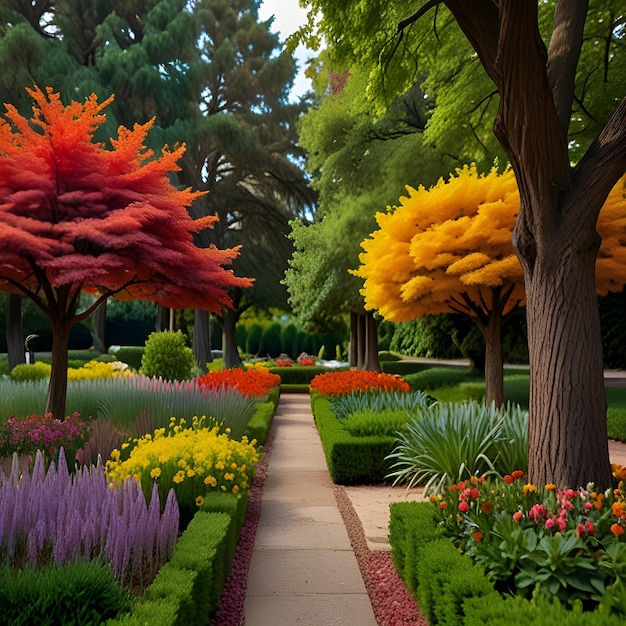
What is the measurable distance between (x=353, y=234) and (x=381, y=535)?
14079 mm

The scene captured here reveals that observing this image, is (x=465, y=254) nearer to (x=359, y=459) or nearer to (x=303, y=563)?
(x=359, y=459)

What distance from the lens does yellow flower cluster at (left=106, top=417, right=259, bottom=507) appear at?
Result: 525 cm

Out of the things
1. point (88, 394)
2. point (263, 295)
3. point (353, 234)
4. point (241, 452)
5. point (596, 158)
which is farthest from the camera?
point (263, 295)

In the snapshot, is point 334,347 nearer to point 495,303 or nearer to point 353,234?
point 353,234

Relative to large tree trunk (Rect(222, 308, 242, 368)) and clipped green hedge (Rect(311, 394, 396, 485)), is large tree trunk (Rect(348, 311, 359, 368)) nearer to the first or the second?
large tree trunk (Rect(222, 308, 242, 368))

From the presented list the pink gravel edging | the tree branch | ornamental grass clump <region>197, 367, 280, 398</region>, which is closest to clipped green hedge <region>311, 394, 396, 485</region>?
the pink gravel edging

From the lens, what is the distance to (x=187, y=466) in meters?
5.31

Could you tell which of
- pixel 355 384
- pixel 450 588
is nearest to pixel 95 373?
pixel 355 384

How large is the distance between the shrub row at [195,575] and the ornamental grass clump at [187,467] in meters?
0.30

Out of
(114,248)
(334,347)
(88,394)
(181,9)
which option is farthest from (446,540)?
(334,347)

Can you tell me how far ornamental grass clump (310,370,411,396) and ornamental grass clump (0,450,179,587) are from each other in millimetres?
8562

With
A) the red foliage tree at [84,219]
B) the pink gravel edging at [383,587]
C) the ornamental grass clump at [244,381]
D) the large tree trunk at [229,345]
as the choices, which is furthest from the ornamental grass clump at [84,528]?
the large tree trunk at [229,345]

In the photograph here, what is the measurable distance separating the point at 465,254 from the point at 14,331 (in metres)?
16.0

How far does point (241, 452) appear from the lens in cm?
627
